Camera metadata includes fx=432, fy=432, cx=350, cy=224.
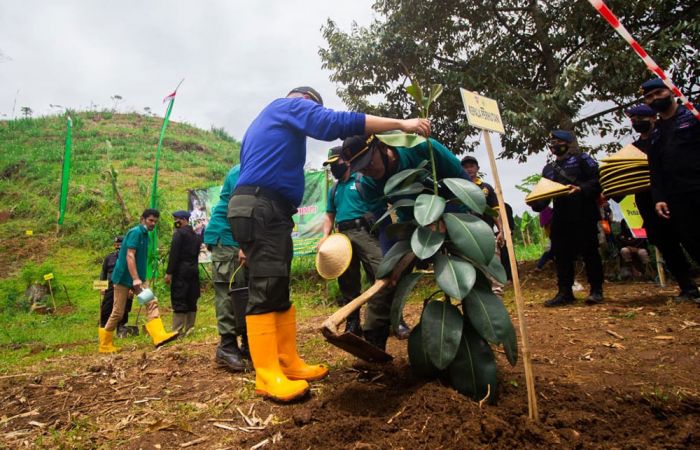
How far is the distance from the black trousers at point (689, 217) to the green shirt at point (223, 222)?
3.47 m

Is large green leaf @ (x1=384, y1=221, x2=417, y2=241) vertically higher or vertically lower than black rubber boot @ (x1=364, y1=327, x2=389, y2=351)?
higher

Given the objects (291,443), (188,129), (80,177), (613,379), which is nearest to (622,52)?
(613,379)

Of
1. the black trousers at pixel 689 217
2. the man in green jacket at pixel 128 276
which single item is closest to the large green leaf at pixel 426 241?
the black trousers at pixel 689 217

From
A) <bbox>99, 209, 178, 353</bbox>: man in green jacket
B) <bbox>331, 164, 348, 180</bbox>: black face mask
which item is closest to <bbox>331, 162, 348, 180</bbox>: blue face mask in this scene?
<bbox>331, 164, 348, 180</bbox>: black face mask

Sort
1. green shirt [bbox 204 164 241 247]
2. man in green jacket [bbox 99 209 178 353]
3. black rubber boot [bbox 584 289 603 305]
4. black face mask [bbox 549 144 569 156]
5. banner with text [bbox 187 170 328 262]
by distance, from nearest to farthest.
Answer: green shirt [bbox 204 164 241 247]
black rubber boot [bbox 584 289 603 305]
black face mask [bbox 549 144 569 156]
man in green jacket [bbox 99 209 178 353]
banner with text [bbox 187 170 328 262]

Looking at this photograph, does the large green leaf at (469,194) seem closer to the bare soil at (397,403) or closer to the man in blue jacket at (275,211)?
the man in blue jacket at (275,211)

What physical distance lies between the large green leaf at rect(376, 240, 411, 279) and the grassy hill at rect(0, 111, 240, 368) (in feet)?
20.0

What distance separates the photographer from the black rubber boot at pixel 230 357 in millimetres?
3053

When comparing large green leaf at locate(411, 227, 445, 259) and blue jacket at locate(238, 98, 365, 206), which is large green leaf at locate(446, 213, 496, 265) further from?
blue jacket at locate(238, 98, 365, 206)

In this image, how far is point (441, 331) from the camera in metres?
1.98

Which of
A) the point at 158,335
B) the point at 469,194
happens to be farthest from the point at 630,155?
the point at 158,335

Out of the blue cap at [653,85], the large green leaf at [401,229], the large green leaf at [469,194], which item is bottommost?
the large green leaf at [401,229]

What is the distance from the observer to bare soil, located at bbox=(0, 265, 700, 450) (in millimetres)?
1680

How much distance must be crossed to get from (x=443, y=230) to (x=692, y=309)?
2.88m
